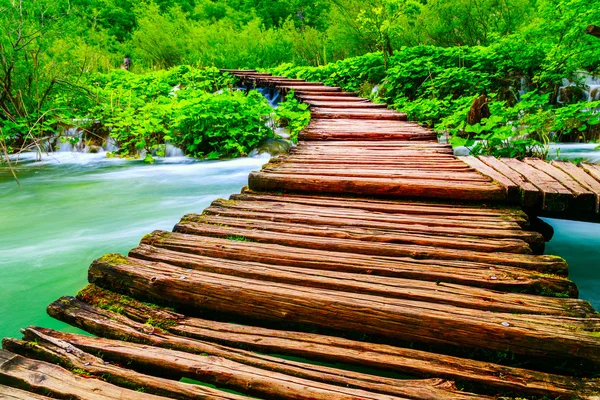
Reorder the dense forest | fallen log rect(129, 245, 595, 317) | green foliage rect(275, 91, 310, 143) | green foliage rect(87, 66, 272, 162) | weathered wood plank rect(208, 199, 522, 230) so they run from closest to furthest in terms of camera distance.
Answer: fallen log rect(129, 245, 595, 317)
weathered wood plank rect(208, 199, 522, 230)
the dense forest
green foliage rect(87, 66, 272, 162)
green foliage rect(275, 91, 310, 143)

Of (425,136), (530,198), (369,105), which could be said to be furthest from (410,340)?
(369,105)

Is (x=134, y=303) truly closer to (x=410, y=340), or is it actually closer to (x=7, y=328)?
(x=410, y=340)

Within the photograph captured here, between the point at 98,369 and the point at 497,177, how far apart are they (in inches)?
129

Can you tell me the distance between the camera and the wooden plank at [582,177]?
2.98 metres

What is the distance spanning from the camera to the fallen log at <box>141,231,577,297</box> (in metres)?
2.04

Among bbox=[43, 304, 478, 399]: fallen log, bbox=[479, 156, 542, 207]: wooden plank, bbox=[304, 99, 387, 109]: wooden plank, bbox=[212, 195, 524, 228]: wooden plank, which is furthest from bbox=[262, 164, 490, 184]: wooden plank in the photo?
bbox=[304, 99, 387, 109]: wooden plank

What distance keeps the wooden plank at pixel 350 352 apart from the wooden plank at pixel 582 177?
6.43 feet

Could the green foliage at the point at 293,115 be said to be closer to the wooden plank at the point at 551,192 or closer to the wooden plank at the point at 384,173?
the wooden plank at the point at 384,173

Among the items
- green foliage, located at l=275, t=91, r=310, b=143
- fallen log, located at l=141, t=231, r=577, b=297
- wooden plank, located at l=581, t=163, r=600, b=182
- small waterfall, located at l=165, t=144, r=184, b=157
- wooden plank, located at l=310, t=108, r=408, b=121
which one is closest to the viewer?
fallen log, located at l=141, t=231, r=577, b=297

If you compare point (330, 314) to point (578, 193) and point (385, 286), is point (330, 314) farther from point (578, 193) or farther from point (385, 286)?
point (578, 193)

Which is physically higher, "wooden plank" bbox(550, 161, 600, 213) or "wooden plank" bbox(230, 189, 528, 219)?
"wooden plank" bbox(550, 161, 600, 213)

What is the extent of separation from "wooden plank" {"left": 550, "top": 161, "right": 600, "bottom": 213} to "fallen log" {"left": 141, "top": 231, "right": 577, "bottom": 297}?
1.35 m

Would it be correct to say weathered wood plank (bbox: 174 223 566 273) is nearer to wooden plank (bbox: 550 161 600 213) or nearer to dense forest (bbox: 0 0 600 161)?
wooden plank (bbox: 550 161 600 213)

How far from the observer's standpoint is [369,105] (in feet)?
26.9
